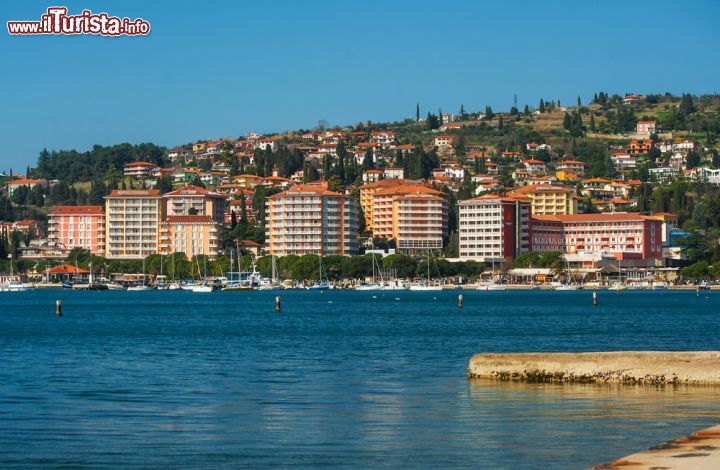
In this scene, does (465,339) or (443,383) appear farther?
(465,339)

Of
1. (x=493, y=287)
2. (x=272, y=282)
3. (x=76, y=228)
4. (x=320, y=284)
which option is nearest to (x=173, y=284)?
(x=272, y=282)

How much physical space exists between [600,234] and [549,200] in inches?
620

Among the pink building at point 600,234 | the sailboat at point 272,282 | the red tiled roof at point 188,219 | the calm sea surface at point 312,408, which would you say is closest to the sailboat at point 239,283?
the sailboat at point 272,282

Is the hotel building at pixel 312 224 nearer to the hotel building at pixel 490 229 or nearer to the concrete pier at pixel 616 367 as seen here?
the hotel building at pixel 490 229

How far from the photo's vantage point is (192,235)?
585 ft

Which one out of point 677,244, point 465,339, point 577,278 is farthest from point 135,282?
point 465,339

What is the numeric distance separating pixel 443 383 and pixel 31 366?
12008 mm

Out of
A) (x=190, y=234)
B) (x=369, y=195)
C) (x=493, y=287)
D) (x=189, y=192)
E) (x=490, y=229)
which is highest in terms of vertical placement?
(x=189, y=192)

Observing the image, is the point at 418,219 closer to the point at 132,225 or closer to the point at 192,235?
the point at 192,235

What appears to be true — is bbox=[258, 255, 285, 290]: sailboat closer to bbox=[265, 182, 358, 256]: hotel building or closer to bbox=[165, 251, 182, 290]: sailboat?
bbox=[265, 182, 358, 256]: hotel building

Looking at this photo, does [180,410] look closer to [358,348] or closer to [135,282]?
[358,348]

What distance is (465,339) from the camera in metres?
46.2

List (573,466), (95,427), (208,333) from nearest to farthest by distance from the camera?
(573,466) → (95,427) → (208,333)

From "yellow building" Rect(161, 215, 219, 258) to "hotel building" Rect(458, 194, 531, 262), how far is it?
33.6 metres
